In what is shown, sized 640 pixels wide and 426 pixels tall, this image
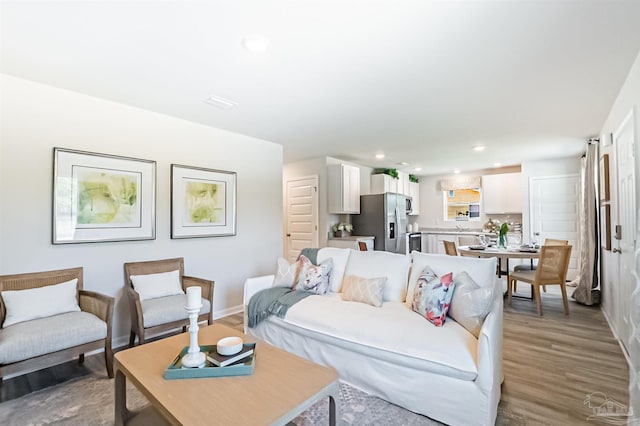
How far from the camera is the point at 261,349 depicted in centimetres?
191

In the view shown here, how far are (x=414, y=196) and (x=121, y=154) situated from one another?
6.71 metres

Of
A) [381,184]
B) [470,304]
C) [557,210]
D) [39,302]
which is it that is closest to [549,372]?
[470,304]

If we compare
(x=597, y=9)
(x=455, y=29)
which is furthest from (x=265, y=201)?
(x=597, y=9)

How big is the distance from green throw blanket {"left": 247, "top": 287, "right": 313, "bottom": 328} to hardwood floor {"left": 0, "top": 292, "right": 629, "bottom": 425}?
776 millimetres

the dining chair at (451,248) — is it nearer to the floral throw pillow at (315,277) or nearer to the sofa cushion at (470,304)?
the floral throw pillow at (315,277)

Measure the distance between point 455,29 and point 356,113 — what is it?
5.17 ft

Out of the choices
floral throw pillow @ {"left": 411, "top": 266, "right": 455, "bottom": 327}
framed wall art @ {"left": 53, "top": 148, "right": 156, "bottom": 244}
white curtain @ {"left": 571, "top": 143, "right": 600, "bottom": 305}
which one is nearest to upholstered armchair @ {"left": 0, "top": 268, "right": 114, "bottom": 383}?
framed wall art @ {"left": 53, "top": 148, "right": 156, "bottom": 244}

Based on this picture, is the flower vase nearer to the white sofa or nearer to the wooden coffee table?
the white sofa

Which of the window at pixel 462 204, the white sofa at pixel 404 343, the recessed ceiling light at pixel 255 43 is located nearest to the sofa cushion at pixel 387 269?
the white sofa at pixel 404 343

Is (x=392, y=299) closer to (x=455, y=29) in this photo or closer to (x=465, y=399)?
(x=465, y=399)

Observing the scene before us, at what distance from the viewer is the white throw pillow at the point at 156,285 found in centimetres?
303

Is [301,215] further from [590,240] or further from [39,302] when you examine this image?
[590,240]

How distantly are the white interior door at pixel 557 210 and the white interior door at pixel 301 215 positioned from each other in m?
4.39

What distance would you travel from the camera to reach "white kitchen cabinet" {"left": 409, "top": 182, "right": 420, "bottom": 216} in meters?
7.98
